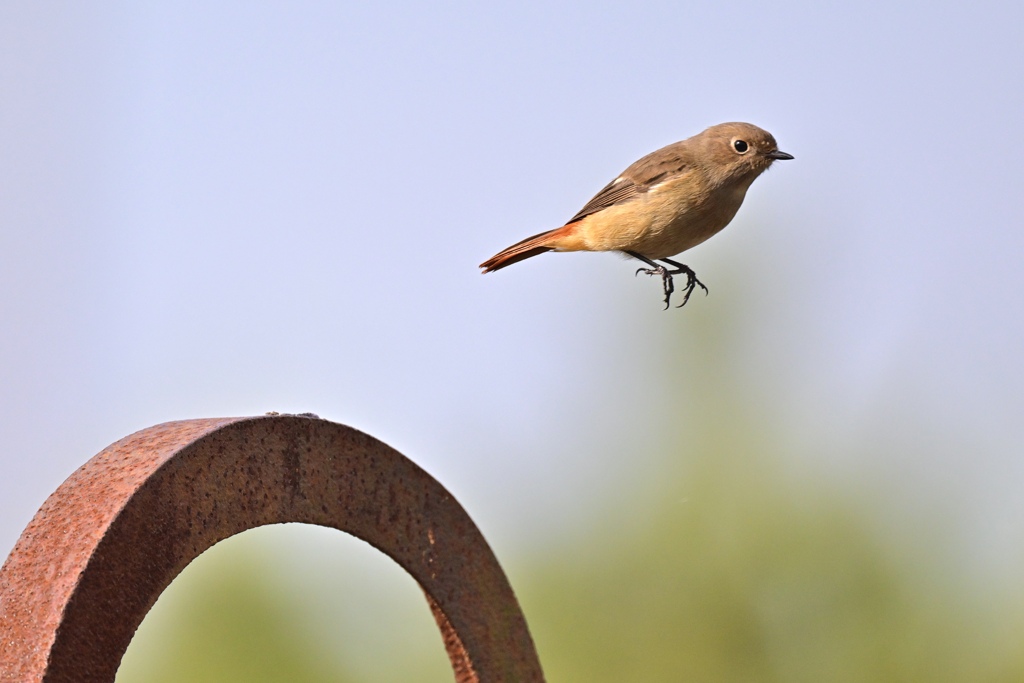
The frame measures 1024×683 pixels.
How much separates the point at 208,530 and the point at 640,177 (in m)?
2.81

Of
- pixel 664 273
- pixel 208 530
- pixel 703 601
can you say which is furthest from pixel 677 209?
pixel 703 601

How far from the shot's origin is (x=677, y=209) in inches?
153

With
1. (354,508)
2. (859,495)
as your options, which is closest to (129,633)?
(354,508)

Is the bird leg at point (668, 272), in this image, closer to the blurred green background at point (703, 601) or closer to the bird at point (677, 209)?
the bird at point (677, 209)

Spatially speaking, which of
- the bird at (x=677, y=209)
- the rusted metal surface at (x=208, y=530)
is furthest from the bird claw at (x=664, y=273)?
the rusted metal surface at (x=208, y=530)

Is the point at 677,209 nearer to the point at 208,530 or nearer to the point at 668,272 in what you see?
the point at 668,272

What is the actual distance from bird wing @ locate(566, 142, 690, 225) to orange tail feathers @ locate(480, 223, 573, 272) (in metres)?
0.18

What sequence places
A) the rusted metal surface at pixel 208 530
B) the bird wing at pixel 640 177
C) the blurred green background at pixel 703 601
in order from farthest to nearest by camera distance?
the blurred green background at pixel 703 601 < the bird wing at pixel 640 177 < the rusted metal surface at pixel 208 530

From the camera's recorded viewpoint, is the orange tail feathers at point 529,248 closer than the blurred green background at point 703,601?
Yes

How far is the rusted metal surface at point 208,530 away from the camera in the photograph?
167 cm

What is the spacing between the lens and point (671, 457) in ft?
36.6

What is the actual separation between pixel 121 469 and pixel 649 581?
9212 millimetres

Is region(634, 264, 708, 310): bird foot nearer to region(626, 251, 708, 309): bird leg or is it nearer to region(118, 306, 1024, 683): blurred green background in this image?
region(626, 251, 708, 309): bird leg

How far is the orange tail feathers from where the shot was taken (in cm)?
382
